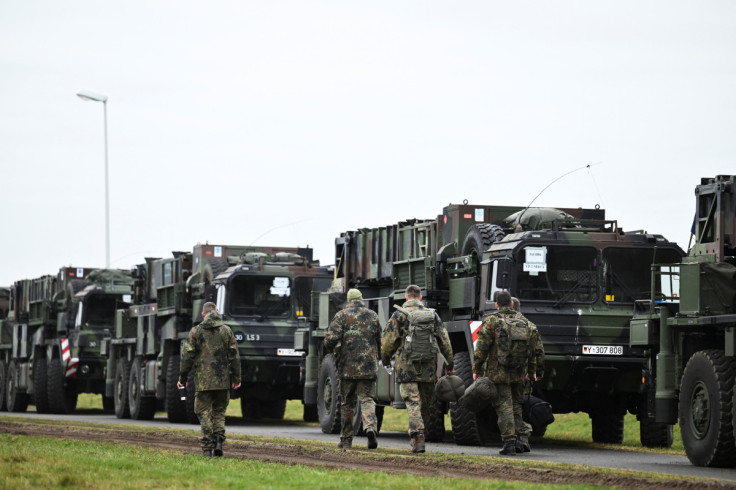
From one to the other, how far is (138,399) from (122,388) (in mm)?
1524

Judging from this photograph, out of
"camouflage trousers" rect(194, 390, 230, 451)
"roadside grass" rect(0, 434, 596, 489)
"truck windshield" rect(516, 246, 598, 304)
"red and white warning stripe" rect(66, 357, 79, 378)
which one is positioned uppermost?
"truck windshield" rect(516, 246, 598, 304)

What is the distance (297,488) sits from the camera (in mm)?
12102

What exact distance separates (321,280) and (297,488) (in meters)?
15.1

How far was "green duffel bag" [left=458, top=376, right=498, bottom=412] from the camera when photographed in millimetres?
16906

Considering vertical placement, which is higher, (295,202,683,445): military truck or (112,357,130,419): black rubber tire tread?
(295,202,683,445): military truck

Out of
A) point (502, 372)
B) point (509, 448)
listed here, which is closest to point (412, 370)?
point (502, 372)

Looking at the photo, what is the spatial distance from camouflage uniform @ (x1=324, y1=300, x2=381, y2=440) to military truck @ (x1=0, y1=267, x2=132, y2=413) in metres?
18.1

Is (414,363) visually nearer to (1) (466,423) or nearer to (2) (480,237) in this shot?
(1) (466,423)

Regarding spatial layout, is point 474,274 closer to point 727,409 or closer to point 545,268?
point 545,268

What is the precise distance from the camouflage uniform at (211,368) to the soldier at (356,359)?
1.13 metres

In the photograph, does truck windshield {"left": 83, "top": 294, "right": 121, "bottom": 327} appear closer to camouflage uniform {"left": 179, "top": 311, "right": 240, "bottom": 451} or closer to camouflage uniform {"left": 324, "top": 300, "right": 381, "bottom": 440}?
camouflage uniform {"left": 179, "top": 311, "right": 240, "bottom": 451}

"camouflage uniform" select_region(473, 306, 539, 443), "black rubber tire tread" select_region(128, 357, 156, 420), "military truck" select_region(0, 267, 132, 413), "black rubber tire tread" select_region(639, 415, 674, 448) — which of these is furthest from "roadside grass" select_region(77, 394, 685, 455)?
"military truck" select_region(0, 267, 132, 413)

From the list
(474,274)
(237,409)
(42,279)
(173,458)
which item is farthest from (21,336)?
(173,458)

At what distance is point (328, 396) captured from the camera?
23.1 m
